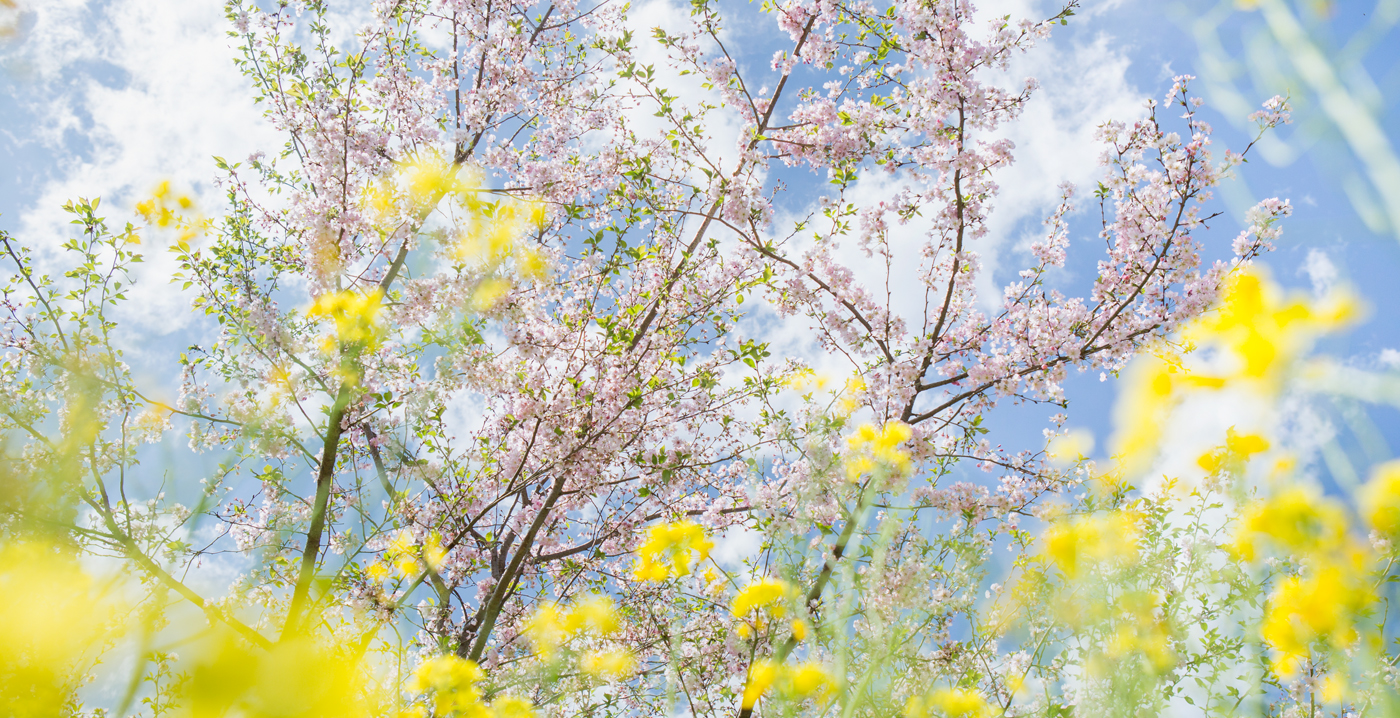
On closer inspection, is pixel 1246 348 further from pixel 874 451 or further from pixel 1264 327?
pixel 874 451

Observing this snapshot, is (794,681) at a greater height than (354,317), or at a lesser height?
lesser

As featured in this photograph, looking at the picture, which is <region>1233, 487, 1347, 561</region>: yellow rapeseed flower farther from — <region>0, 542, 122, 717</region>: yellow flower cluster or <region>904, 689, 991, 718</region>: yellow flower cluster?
<region>0, 542, 122, 717</region>: yellow flower cluster

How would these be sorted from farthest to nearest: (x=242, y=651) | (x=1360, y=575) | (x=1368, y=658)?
(x=1360, y=575) → (x=1368, y=658) → (x=242, y=651)

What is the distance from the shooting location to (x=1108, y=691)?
137 cm

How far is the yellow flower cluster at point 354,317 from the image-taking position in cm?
361

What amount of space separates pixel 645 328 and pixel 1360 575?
14.8ft

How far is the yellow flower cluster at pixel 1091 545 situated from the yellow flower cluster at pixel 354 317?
328cm

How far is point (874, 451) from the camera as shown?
2.65 m

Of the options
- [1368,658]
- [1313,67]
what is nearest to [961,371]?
[1368,658]

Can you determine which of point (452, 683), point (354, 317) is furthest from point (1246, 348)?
point (354, 317)

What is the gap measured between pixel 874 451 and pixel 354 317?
2883mm

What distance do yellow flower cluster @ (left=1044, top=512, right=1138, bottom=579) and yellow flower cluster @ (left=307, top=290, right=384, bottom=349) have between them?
129 inches

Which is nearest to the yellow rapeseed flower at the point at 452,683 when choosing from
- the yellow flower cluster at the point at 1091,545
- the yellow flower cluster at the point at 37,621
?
the yellow flower cluster at the point at 37,621

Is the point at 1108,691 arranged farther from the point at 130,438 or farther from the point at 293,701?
the point at 130,438
